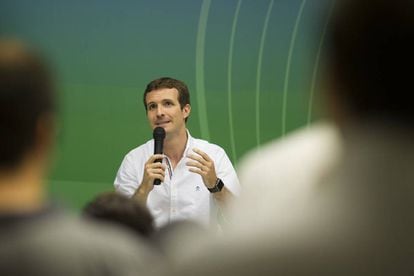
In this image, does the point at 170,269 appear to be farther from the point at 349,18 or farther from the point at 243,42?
the point at 243,42

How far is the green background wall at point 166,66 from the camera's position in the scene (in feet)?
15.5

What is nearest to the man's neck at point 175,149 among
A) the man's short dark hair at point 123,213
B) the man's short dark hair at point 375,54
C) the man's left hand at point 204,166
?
the man's left hand at point 204,166

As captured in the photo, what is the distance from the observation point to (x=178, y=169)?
168 inches

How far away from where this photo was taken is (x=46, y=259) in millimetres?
810

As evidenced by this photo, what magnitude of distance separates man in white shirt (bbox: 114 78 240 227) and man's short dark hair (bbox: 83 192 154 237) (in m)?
2.55

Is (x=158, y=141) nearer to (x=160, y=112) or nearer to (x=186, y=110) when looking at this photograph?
(x=160, y=112)

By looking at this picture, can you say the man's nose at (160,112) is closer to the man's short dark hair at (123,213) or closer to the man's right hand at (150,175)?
the man's right hand at (150,175)

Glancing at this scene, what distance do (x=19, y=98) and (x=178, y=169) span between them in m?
3.42

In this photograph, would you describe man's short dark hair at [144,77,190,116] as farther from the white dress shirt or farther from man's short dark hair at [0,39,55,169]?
man's short dark hair at [0,39,55,169]

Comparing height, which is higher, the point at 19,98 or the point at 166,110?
the point at 166,110

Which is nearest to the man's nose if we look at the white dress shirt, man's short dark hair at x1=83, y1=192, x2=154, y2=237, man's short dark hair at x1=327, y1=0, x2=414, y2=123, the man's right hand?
the white dress shirt

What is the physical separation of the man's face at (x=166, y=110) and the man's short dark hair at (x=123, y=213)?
107 inches

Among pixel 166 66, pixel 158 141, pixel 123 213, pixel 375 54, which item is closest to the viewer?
pixel 375 54

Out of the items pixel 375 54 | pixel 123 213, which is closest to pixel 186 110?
pixel 123 213
